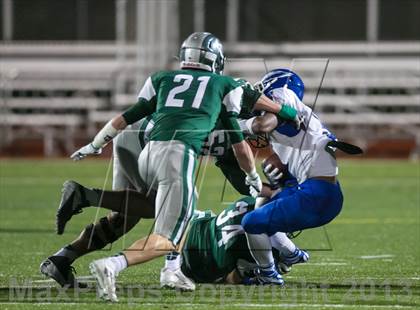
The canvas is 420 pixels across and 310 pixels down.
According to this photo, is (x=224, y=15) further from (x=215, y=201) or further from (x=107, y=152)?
(x=215, y=201)

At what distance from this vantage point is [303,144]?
6398 millimetres

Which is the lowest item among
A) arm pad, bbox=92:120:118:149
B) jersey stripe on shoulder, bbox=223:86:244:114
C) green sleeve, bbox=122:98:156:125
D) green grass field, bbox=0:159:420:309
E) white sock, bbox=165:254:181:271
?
green grass field, bbox=0:159:420:309

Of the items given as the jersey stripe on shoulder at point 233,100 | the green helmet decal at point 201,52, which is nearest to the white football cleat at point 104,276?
the jersey stripe on shoulder at point 233,100

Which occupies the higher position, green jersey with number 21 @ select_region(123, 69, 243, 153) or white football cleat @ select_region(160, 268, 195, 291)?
green jersey with number 21 @ select_region(123, 69, 243, 153)

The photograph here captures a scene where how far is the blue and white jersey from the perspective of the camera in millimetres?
6340

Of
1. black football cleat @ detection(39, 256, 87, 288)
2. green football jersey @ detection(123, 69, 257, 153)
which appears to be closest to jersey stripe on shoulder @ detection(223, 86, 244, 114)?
green football jersey @ detection(123, 69, 257, 153)

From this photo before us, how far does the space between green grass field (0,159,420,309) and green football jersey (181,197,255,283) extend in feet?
0.53

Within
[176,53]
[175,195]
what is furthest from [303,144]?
[176,53]

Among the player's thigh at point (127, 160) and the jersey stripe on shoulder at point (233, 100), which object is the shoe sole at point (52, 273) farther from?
the jersey stripe on shoulder at point (233, 100)

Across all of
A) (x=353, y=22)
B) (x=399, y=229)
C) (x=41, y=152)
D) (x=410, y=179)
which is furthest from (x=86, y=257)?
(x=353, y=22)

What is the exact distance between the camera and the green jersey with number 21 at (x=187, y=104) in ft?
19.5

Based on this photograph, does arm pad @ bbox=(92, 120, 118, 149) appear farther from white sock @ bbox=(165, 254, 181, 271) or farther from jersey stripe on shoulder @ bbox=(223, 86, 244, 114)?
white sock @ bbox=(165, 254, 181, 271)

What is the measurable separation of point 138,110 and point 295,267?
197cm

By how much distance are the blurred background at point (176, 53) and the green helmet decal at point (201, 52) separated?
11.8 m
